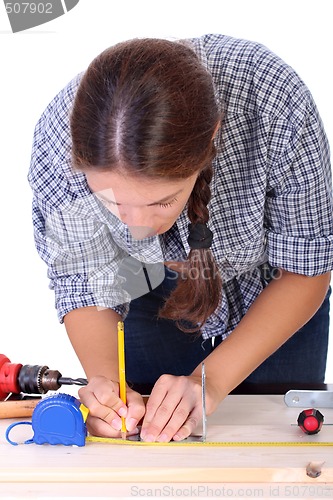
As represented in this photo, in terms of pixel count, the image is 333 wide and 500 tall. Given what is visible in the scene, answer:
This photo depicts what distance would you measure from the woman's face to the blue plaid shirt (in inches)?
9.2

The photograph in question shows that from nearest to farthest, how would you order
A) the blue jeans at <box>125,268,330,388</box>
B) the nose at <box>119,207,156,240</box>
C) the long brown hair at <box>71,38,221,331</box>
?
the long brown hair at <box>71,38,221,331</box>
the nose at <box>119,207,156,240</box>
the blue jeans at <box>125,268,330,388</box>

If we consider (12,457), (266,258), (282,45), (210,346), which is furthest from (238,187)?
(282,45)

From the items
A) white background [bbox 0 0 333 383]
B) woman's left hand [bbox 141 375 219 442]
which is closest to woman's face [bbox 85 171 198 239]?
woman's left hand [bbox 141 375 219 442]

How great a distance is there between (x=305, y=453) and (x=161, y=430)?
0.32 m

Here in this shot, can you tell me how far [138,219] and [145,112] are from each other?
0.25m

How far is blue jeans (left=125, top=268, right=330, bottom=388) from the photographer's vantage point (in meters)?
2.40

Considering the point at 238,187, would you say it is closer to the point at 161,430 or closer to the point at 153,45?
the point at 153,45

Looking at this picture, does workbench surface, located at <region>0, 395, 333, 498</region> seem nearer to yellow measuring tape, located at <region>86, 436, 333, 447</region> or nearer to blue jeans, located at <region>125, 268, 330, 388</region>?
yellow measuring tape, located at <region>86, 436, 333, 447</region>

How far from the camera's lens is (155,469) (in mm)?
1641

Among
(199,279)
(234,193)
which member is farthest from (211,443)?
(234,193)

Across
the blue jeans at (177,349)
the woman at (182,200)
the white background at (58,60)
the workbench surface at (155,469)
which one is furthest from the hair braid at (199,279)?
the white background at (58,60)

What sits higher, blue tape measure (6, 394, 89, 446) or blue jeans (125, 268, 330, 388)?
blue tape measure (6, 394, 89, 446)

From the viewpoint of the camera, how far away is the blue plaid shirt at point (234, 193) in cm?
192

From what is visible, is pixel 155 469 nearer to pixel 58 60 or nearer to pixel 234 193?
pixel 234 193
